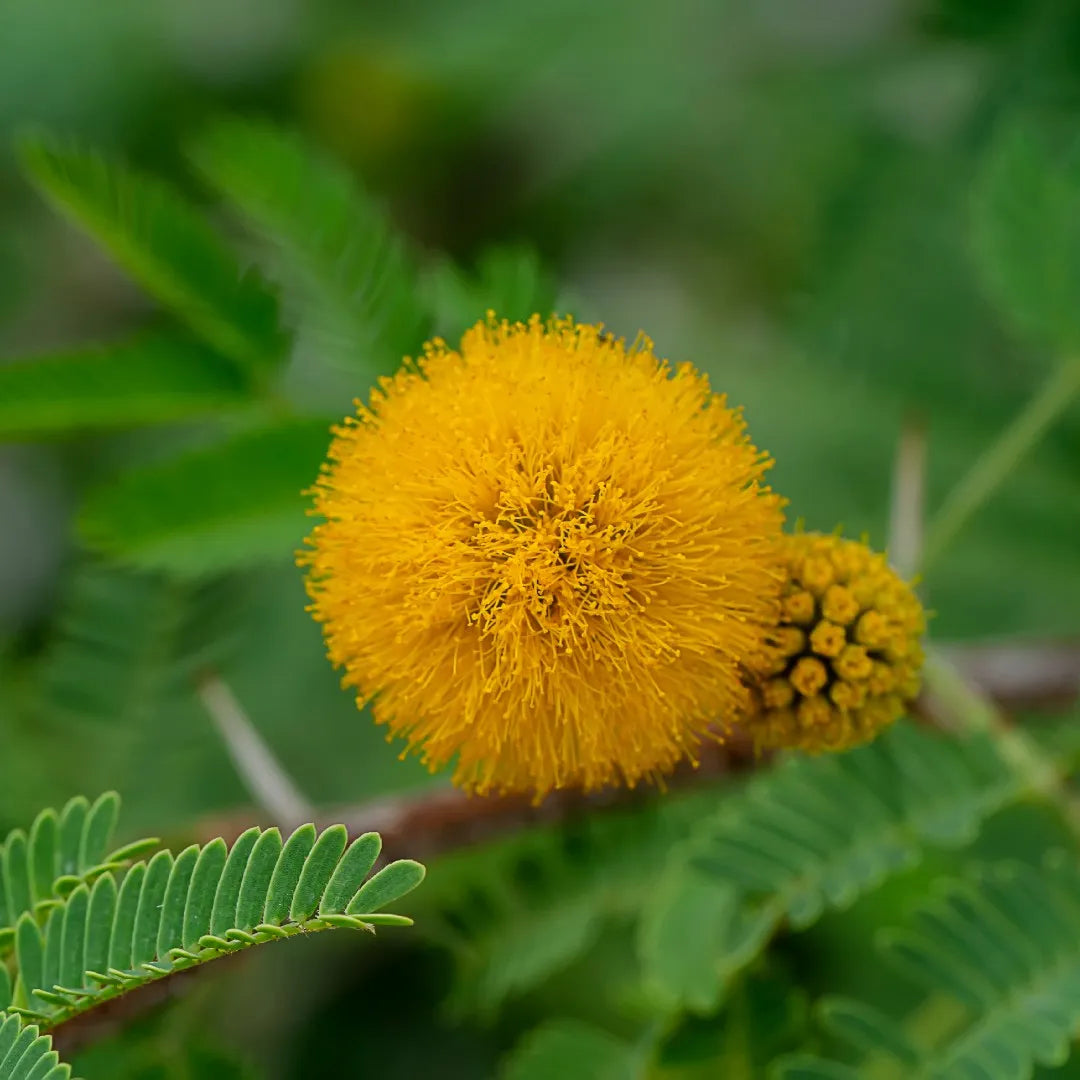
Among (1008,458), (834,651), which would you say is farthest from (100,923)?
(1008,458)

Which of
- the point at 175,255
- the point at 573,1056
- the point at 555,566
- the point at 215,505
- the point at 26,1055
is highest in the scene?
the point at 175,255

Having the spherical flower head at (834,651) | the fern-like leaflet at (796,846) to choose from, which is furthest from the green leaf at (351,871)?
the fern-like leaflet at (796,846)

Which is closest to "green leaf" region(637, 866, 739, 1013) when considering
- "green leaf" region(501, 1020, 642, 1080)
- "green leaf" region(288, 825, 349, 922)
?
"green leaf" region(501, 1020, 642, 1080)

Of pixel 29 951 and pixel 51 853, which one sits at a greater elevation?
pixel 51 853

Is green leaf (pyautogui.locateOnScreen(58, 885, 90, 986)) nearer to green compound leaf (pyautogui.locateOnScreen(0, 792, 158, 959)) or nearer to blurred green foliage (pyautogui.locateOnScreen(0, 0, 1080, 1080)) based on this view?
green compound leaf (pyautogui.locateOnScreen(0, 792, 158, 959))

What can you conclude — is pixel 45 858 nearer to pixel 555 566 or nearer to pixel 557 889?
pixel 555 566

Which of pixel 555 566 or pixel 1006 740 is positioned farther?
pixel 1006 740

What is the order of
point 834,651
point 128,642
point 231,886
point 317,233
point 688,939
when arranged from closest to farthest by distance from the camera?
point 231,886 < point 834,651 < point 688,939 < point 317,233 < point 128,642
